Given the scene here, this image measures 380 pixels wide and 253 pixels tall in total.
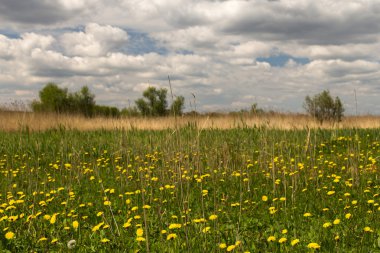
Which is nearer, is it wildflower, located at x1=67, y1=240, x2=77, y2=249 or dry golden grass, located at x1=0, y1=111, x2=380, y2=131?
wildflower, located at x1=67, y1=240, x2=77, y2=249

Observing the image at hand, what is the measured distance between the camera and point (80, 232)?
14.4 feet

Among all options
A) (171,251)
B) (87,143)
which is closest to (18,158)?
(87,143)

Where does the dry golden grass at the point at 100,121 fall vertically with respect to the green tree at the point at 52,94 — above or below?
below

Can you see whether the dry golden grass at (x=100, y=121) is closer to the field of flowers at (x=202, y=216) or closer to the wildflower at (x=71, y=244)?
the field of flowers at (x=202, y=216)

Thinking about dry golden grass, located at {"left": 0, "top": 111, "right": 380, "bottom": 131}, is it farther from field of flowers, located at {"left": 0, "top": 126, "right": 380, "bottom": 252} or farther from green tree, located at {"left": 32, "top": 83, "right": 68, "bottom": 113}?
green tree, located at {"left": 32, "top": 83, "right": 68, "bottom": 113}

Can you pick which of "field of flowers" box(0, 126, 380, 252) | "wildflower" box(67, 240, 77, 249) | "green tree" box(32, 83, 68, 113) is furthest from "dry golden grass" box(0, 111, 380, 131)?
"green tree" box(32, 83, 68, 113)

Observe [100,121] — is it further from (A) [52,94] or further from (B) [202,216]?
(A) [52,94]

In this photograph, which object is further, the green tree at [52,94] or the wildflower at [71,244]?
the green tree at [52,94]

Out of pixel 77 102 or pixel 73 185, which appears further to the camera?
pixel 77 102

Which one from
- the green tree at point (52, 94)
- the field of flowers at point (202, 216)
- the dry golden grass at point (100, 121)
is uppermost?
the green tree at point (52, 94)

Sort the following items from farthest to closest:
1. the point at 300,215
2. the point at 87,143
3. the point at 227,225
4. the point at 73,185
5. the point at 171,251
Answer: the point at 87,143 → the point at 73,185 → the point at 300,215 → the point at 227,225 → the point at 171,251

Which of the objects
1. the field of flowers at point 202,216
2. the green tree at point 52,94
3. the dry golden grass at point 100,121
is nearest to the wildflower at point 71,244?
the field of flowers at point 202,216

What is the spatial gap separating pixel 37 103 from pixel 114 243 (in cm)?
1920

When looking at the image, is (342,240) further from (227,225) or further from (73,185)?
(73,185)
